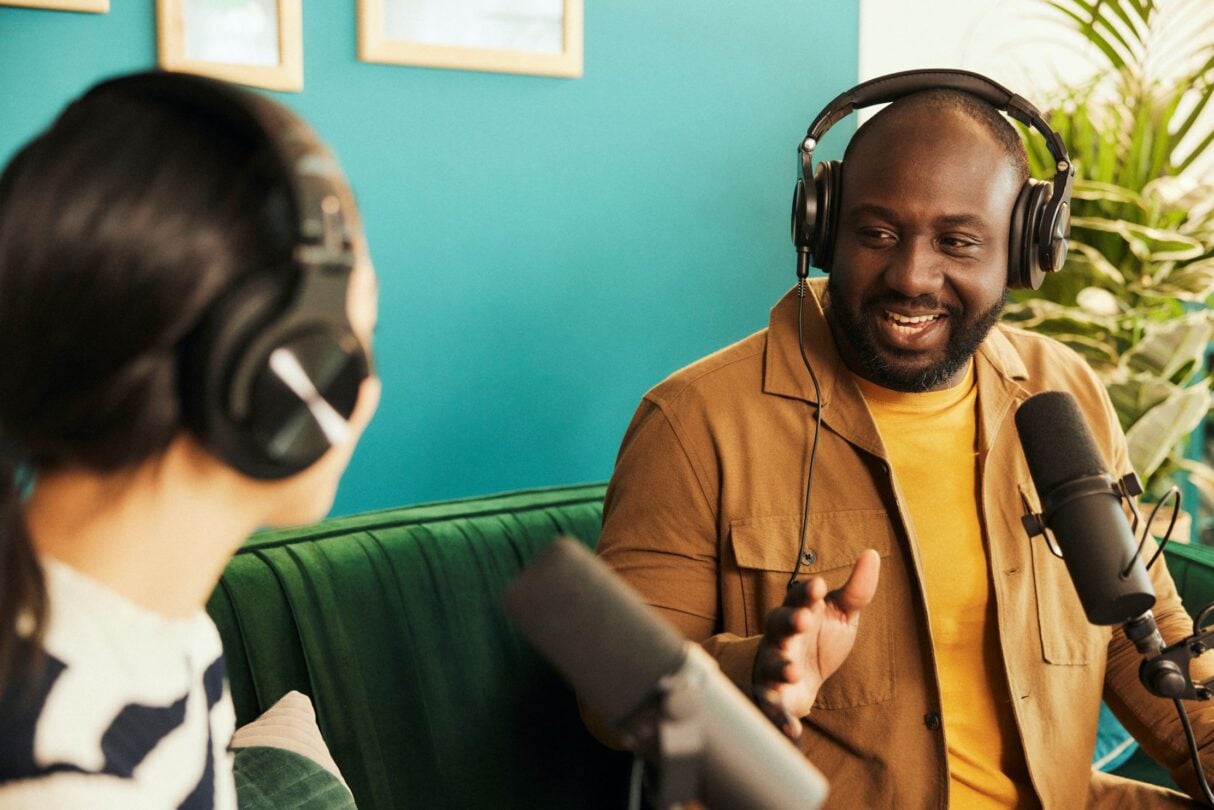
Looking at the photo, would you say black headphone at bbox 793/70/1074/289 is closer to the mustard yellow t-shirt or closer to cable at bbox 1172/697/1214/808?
the mustard yellow t-shirt

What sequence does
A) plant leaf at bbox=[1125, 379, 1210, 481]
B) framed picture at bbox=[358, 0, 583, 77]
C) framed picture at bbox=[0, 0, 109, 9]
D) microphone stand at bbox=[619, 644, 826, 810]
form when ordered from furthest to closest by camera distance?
plant leaf at bbox=[1125, 379, 1210, 481]
framed picture at bbox=[358, 0, 583, 77]
framed picture at bbox=[0, 0, 109, 9]
microphone stand at bbox=[619, 644, 826, 810]

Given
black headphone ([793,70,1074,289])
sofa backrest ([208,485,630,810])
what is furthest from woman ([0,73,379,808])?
black headphone ([793,70,1074,289])

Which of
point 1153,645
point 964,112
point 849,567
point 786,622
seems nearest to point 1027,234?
point 964,112

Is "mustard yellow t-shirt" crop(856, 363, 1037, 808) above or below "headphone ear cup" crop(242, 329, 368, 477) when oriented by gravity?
below

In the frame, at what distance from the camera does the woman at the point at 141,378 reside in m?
0.61

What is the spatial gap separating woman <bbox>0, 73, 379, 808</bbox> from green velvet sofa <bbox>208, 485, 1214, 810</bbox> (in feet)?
2.64

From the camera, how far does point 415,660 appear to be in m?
→ 1.57

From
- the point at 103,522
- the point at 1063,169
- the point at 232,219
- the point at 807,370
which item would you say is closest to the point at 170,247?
the point at 232,219

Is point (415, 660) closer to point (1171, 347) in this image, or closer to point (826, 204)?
point (826, 204)

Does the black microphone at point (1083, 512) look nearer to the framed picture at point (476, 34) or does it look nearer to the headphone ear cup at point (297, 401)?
the headphone ear cup at point (297, 401)

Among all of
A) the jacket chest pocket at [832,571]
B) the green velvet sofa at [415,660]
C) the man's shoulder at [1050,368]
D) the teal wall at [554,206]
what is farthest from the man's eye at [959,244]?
the teal wall at [554,206]

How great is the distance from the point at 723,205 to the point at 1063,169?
95 cm

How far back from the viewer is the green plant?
92.5 inches

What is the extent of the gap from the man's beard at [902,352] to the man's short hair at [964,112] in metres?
0.18
